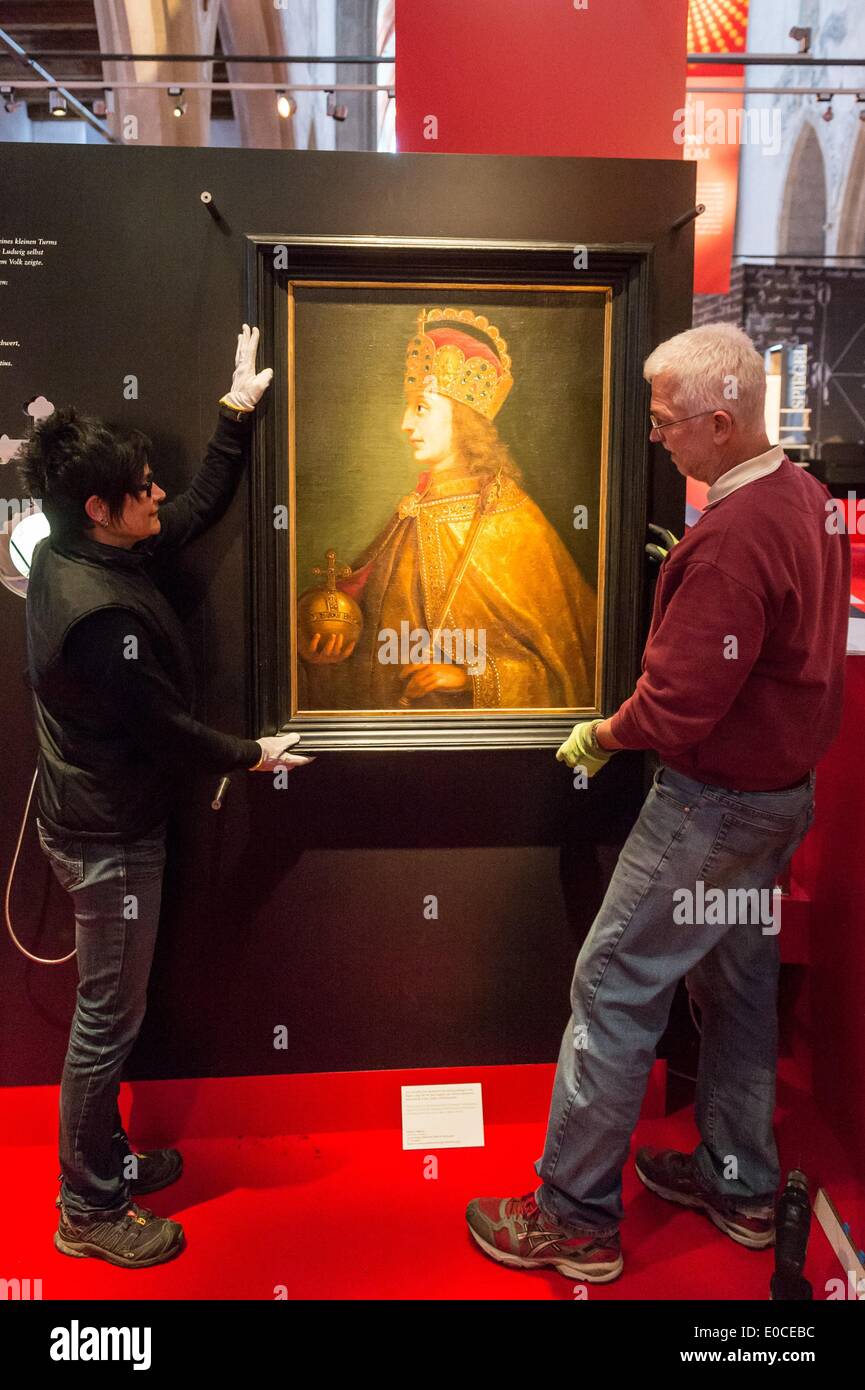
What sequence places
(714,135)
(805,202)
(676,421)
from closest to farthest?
(676,421) < (714,135) < (805,202)

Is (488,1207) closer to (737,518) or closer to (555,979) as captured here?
(555,979)

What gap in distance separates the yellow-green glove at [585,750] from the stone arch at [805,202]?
31.2 feet

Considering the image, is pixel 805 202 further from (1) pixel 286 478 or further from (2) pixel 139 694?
(2) pixel 139 694

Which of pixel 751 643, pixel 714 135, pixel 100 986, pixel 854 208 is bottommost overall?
pixel 100 986

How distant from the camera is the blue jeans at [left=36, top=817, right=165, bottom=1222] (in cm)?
230

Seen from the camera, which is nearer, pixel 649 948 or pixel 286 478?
pixel 649 948

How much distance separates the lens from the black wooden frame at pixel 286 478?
2467mm

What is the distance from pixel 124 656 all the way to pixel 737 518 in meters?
1.30

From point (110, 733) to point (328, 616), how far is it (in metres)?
0.66

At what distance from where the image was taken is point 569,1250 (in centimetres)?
230

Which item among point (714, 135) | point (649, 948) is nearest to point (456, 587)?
point (649, 948)

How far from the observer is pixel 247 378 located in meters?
2.46

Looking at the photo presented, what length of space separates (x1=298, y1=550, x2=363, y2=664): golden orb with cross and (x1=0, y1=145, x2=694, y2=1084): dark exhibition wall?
0.50ft

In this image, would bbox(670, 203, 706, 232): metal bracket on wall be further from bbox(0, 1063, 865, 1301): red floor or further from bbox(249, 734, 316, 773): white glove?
bbox(0, 1063, 865, 1301): red floor
